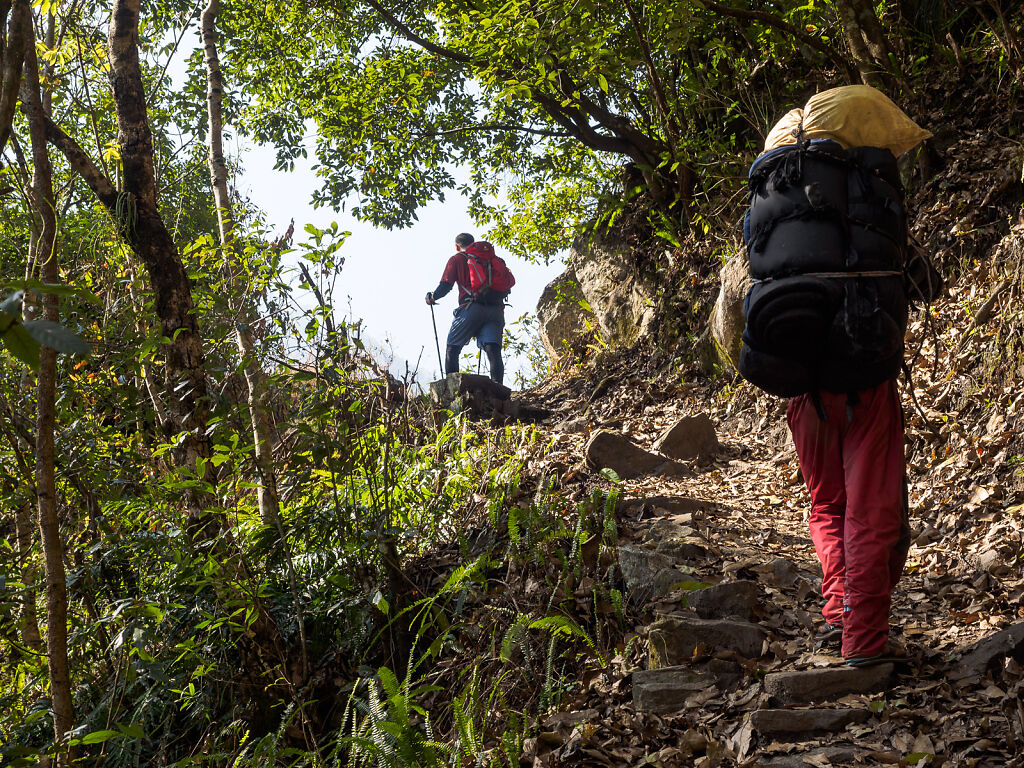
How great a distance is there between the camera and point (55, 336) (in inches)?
41.3

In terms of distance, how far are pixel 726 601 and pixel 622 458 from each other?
9.27 feet

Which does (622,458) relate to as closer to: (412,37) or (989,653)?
(989,653)

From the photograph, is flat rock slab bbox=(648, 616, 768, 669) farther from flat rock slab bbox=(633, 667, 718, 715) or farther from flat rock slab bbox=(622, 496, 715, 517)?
flat rock slab bbox=(622, 496, 715, 517)

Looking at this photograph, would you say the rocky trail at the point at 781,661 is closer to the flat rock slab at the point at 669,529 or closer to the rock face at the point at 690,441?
the flat rock slab at the point at 669,529

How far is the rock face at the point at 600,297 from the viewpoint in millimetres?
10383

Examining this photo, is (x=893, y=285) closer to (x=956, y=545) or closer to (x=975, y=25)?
(x=956, y=545)

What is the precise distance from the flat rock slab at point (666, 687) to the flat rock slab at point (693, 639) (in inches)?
4.5

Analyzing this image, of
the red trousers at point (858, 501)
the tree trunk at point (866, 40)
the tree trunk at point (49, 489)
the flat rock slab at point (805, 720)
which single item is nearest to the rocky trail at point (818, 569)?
the flat rock slab at point (805, 720)

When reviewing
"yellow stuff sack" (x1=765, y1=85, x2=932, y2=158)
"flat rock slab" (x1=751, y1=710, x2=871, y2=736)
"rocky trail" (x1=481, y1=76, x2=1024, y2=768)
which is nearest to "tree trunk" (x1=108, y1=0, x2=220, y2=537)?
"rocky trail" (x1=481, y1=76, x2=1024, y2=768)

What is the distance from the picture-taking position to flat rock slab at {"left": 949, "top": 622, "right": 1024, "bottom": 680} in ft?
9.06

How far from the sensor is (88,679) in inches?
159

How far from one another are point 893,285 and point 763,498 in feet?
10.3

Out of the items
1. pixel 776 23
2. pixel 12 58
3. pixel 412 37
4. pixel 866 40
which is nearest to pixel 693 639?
pixel 12 58

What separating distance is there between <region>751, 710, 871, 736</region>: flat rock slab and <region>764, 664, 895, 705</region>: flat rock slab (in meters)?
0.15
